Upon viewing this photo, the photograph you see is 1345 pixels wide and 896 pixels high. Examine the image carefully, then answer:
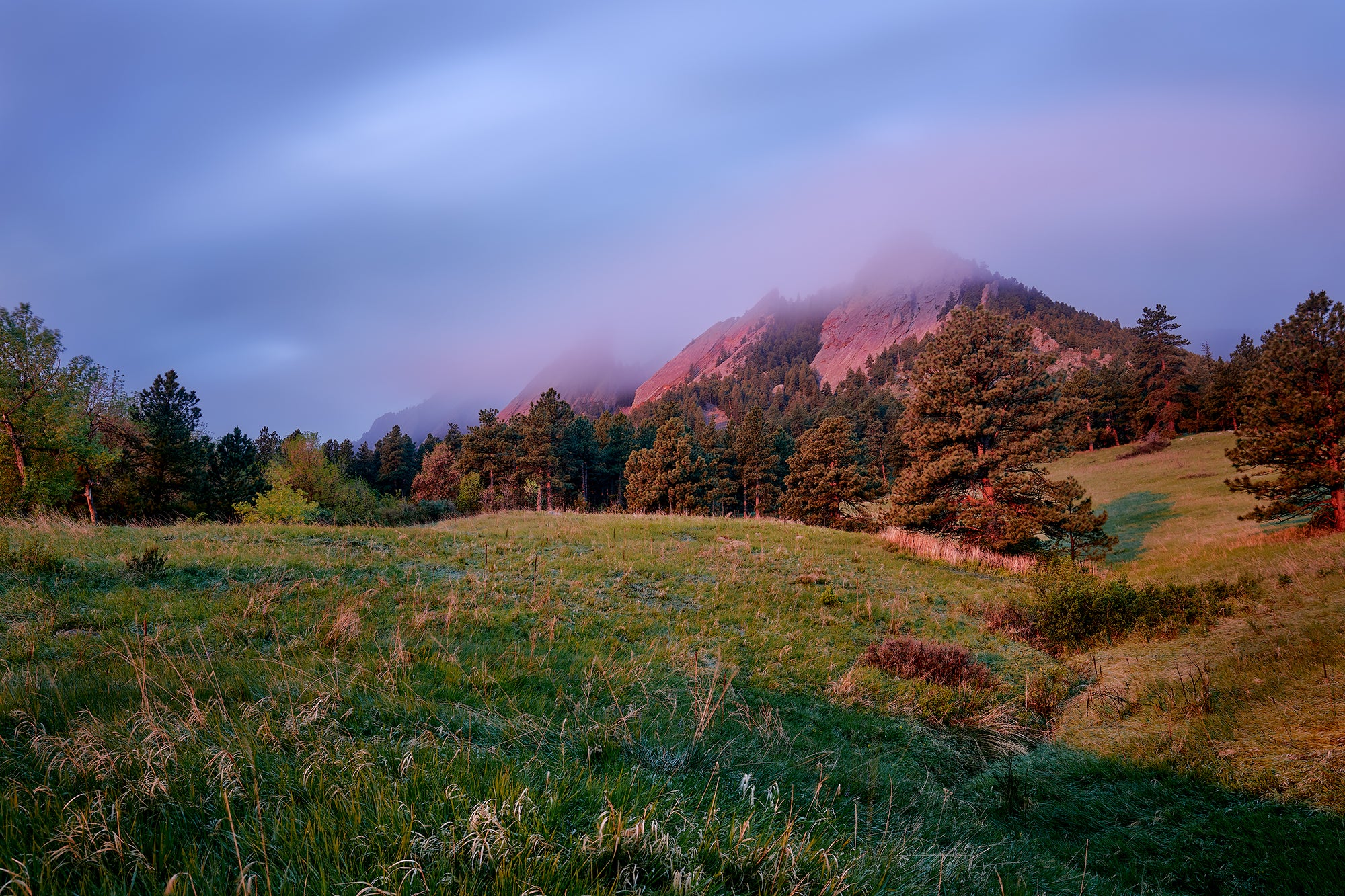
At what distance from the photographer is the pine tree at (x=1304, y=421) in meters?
16.1

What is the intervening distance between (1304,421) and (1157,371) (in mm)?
63027

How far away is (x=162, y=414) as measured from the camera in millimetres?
32719

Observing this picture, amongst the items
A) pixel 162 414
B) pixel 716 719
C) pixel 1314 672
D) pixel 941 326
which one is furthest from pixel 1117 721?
pixel 162 414

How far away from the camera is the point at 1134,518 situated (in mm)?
30734

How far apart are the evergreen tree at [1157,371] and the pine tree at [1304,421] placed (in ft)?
174

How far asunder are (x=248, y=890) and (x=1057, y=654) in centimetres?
1233

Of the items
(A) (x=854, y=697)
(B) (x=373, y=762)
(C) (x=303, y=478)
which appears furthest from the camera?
(C) (x=303, y=478)

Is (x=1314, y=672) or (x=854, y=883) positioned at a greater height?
(x=854, y=883)

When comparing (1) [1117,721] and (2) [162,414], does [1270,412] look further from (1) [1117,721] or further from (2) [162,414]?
(2) [162,414]

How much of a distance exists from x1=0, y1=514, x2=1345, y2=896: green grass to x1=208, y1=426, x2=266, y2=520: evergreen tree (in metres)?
32.4

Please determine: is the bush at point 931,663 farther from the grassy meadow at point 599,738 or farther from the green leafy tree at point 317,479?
the green leafy tree at point 317,479

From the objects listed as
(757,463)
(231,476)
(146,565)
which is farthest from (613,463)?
(146,565)

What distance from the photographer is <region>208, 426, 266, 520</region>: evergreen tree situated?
3522cm

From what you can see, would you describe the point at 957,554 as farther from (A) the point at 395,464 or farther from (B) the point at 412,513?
(A) the point at 395,464
